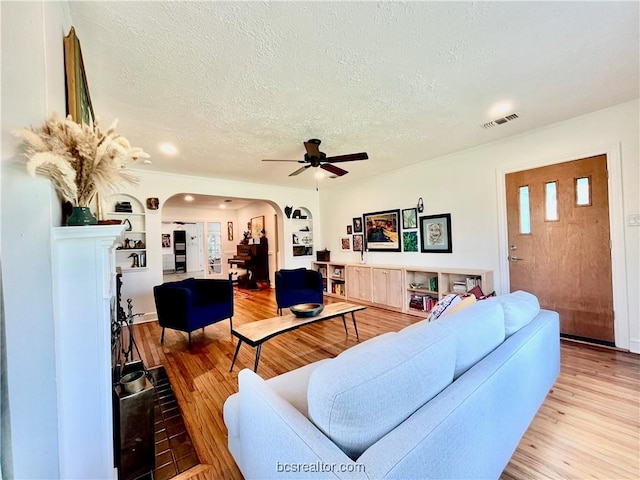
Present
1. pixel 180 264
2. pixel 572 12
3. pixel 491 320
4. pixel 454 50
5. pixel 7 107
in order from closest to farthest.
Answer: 1. pixel 7 107
2. pixel 491 320
3. pixel 572 12
4. pixel 454 50
5. pixel 180 264

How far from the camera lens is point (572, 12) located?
60.6 inches

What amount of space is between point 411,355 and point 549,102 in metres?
3.04

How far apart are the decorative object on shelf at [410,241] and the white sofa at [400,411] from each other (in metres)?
3.29

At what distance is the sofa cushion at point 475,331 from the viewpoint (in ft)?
3.70

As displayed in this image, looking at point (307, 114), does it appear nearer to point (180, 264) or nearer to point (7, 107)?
point (7, 107)

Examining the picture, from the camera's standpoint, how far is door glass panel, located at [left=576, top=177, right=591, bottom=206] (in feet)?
9.45

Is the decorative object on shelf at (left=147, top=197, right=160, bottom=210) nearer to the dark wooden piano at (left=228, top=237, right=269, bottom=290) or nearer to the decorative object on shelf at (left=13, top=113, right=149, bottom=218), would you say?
the dark wooden piano at (left=228, top=237, right=269, bottom=290)

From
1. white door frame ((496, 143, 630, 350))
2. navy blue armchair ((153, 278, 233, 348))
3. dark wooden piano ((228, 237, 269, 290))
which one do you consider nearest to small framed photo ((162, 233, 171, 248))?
dark wooden piano ((228, 237, 269, 290))

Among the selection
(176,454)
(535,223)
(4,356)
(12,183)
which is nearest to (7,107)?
(12,183)

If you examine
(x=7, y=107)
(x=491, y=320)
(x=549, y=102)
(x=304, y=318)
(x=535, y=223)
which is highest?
(x=549, y=102)

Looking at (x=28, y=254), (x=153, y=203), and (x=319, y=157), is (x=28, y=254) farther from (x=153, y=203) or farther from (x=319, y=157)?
(x=153, y=203)

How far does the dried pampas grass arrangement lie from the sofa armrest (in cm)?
104

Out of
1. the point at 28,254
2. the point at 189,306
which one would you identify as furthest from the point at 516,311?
the point at 189,306

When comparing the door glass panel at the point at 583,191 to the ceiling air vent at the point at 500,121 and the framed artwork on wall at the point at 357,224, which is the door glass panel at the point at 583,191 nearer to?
the ceiling air vent at the point at 500,121
